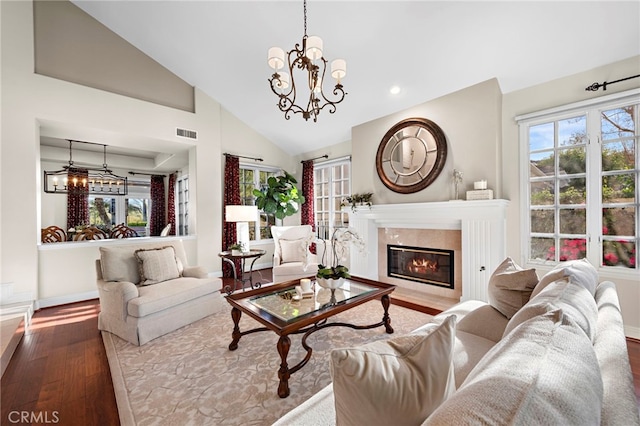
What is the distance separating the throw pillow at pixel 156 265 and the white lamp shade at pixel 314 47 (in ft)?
8.82

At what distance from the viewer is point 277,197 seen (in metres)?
5.24

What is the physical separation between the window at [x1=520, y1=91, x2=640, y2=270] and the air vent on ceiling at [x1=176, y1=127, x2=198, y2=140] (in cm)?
494

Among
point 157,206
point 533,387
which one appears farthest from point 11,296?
point 533,387

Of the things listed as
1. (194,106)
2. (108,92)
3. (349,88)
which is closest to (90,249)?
(108,92)

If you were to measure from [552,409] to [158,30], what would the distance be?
524 centimetres

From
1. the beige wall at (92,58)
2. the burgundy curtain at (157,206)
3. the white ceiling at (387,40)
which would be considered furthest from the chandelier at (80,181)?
the white ceiling at (387,40)

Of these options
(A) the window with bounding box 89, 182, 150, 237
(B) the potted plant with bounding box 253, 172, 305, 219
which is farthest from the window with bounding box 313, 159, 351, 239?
(A) the window with bounding box 89, 182, 150, 237

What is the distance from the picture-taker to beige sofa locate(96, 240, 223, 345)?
253 cm

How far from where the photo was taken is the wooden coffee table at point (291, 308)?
1861 millimetres

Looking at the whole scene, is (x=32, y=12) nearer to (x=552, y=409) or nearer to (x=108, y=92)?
(x=108, y=92)

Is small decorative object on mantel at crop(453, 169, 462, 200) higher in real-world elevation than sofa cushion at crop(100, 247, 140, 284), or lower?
higher

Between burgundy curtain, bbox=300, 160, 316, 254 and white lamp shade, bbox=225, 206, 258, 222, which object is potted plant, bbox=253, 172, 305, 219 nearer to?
burgundy curtain, bbox=300, 160, 316, 254

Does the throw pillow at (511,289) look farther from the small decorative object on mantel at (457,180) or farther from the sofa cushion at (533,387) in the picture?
the small decorative object on mantel at (457,180)

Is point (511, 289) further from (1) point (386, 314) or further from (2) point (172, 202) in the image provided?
(2) point (172, 202)
